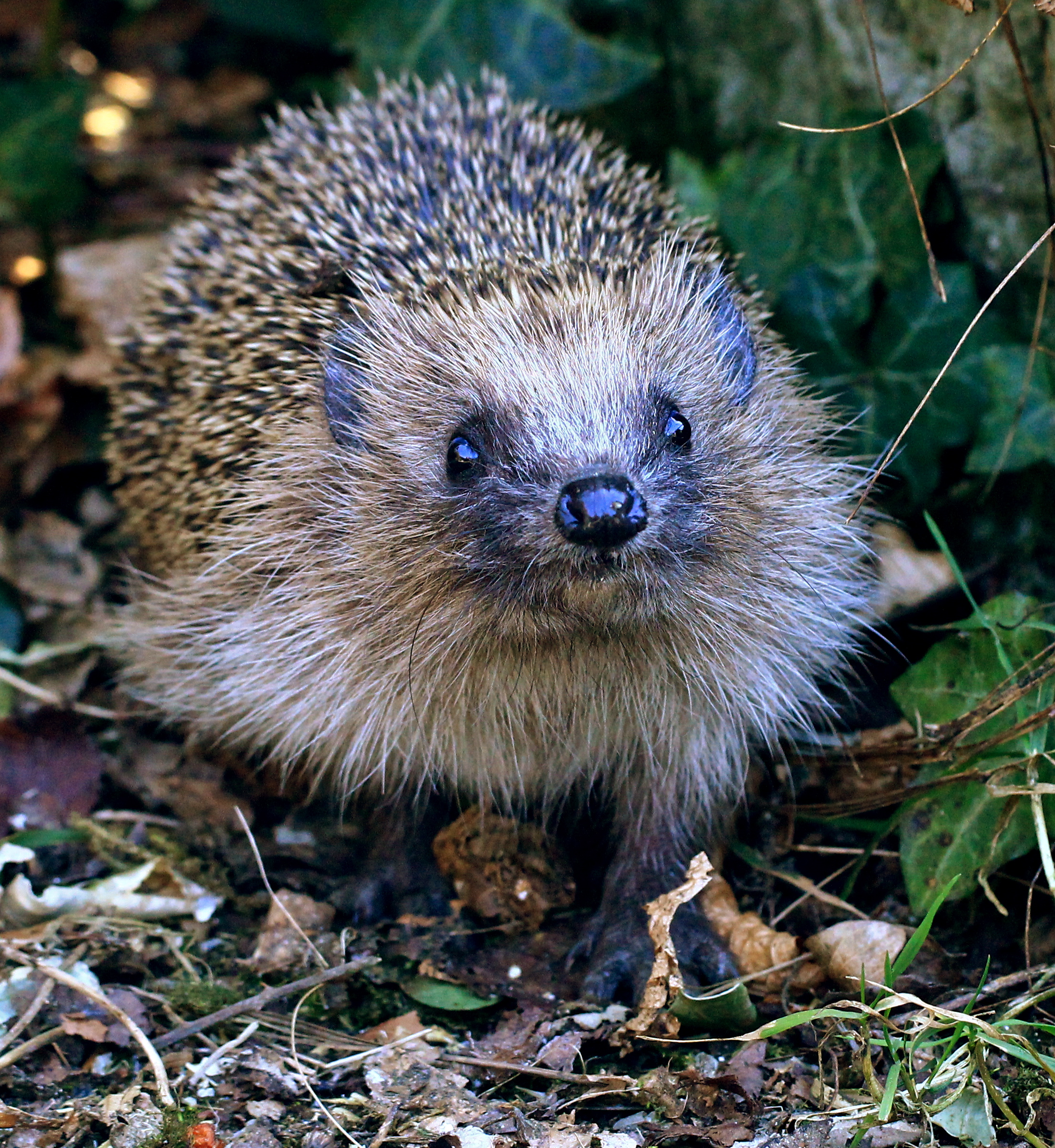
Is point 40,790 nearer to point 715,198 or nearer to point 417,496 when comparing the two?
point 417,496

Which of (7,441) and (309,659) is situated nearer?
(309,659)

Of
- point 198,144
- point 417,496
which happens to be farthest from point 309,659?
point 198,144

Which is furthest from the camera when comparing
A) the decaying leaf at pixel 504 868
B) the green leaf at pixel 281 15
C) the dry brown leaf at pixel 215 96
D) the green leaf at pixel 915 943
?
the dry brown leaf at pixel 215 96

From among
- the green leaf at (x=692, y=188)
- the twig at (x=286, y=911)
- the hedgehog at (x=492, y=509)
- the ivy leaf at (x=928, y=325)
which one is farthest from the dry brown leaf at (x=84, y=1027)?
the green leaf at (x=692, y=188)

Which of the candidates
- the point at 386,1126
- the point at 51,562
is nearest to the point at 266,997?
the point at 386,1126

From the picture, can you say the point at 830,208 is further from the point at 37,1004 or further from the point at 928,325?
the point at 37,1004

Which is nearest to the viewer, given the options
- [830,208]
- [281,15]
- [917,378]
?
[917,378]

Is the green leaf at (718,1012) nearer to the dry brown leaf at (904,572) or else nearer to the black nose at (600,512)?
the black nose at (600,512)
